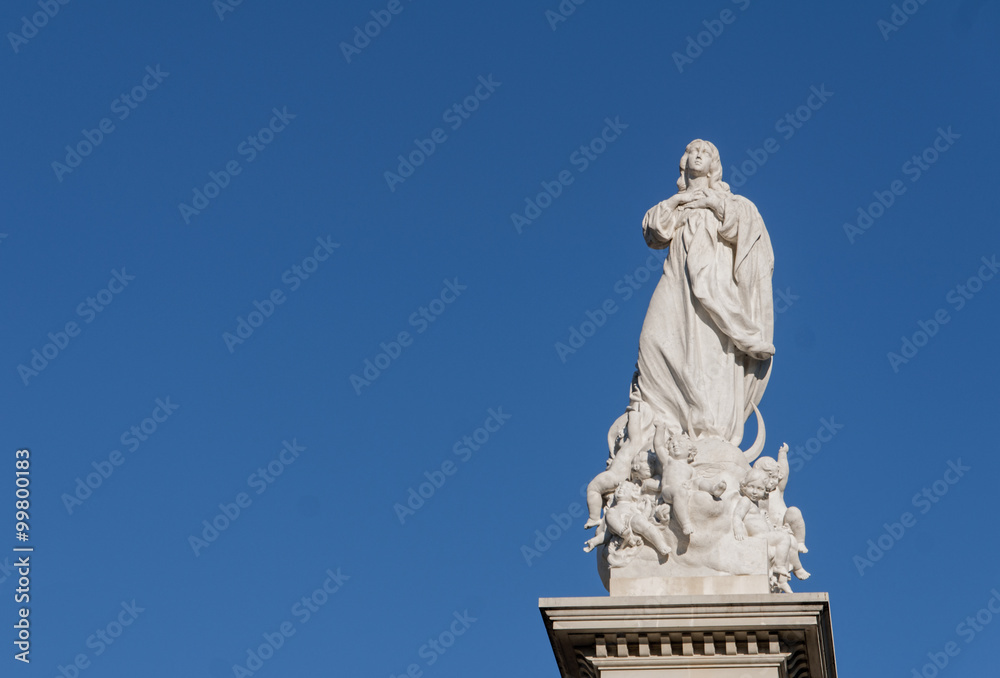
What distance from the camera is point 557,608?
14695 millimetres

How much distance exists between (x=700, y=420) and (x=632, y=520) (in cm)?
153

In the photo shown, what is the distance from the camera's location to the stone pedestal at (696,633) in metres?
14.4

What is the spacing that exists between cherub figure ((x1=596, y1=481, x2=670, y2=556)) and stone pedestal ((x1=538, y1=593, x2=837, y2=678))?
87 centimetres

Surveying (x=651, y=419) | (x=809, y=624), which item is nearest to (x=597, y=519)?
(x=651, y=419)

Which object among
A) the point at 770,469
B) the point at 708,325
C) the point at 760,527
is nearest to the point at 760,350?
the point at 708,325

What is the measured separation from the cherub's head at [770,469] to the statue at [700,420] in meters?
0.01

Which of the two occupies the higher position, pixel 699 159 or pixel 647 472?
pixel 699 159

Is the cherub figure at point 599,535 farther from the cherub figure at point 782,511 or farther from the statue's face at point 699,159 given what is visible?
the statue's face at point 699,159

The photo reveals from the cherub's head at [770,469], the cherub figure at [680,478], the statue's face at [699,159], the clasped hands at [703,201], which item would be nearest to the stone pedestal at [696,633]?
the cherub figure at [680,478]

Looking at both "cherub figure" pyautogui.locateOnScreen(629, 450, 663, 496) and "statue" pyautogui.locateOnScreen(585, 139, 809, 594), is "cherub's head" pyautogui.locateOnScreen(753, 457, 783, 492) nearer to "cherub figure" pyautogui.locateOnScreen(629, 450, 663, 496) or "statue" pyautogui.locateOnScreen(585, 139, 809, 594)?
"statue" pyautogui.locateOnScreen(585, 139, 809, 594)

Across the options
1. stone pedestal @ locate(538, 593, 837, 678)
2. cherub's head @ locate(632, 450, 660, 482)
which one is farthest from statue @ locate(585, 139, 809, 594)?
stone pedestal @ locate(538, 593, 837, 678)

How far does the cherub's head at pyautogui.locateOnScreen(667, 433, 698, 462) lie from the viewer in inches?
621

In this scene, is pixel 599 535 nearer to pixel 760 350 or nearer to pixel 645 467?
pixel 645 467

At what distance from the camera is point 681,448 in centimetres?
1578
